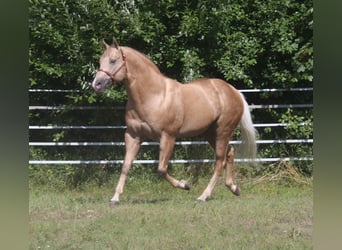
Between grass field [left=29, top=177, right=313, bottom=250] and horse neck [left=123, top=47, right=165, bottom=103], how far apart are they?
840mm

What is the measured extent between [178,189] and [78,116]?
1.42m

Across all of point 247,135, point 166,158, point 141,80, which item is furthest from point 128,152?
point 247,135

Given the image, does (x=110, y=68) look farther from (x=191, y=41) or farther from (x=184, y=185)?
(x=184, y=185)

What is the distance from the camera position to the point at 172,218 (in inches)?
130

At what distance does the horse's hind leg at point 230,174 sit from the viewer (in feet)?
13.3

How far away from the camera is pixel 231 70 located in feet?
13.7

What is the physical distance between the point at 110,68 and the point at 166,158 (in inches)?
34.7

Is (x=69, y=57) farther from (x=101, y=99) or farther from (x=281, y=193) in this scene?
(x=281, y=193)

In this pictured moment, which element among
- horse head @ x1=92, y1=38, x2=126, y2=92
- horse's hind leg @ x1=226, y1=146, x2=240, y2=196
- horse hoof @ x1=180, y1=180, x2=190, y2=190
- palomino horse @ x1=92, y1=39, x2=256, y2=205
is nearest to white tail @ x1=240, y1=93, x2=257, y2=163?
horse's hind leg @ x1=226, y1=146, x2=240, y2=196

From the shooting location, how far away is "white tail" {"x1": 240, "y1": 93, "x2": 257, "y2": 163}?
4.24m

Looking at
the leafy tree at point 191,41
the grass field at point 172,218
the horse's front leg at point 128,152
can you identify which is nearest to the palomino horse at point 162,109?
the horse's front leg at point 128,152

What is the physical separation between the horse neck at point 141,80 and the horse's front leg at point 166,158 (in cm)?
37
